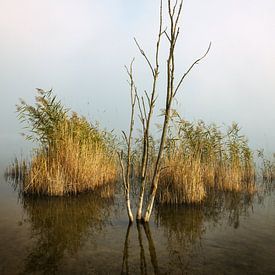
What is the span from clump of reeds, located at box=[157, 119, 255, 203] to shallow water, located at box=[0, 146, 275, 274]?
48 cm

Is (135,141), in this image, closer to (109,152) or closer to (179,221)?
(109,152)

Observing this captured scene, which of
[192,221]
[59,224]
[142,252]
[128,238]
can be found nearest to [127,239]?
[128,238]

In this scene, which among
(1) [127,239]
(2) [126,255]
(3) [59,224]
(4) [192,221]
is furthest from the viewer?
(4) [192,221]

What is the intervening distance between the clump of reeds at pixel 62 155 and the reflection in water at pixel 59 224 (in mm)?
392

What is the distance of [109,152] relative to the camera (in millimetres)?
10773

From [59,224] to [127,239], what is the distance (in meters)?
1.46

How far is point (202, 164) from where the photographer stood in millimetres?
9102

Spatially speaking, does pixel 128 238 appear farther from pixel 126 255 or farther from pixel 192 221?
pixel 192 221

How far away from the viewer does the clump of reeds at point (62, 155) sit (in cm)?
786

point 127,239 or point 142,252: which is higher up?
point 127,239

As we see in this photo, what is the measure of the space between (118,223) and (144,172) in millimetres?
1107

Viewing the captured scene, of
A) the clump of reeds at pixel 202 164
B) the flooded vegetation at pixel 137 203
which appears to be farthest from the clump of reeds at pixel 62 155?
the clump of reeds at pixel 202 164

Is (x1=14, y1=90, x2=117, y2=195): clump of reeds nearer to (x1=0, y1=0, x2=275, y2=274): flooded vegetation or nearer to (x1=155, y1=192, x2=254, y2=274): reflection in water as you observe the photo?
(x1=0, y1=0, x2=275, y2=274): flooded vegetation

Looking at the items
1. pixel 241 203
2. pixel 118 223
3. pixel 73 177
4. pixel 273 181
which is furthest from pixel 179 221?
pixel 273 181
